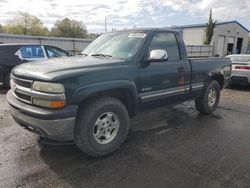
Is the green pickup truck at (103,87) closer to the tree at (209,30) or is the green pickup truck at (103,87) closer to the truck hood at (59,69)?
the truck hood at (59,69)

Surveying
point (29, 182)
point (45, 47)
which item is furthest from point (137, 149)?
point (45, 47)

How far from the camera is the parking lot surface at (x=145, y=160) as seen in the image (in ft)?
9.64

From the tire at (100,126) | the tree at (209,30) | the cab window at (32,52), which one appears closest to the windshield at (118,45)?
the tire at (100,126)

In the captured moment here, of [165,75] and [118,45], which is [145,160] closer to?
[165,75]

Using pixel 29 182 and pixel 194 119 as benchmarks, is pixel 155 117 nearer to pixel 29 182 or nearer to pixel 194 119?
pixel 194 119

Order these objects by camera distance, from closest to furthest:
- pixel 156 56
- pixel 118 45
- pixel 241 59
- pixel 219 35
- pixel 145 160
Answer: pixel 145 160, pixel 156 56, pixel 118 45, pixel 241 59, pixel 219 35

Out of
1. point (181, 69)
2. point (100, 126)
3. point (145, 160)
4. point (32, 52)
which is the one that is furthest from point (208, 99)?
point (32, 52)

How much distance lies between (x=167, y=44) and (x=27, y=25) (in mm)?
52800

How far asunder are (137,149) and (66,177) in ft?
4.20

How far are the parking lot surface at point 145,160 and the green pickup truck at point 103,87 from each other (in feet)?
1.25

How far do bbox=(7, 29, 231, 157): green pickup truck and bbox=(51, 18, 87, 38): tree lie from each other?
49322 millimetres

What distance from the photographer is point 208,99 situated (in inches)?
229

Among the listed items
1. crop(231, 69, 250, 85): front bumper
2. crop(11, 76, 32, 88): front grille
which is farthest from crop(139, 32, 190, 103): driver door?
crop(231, 69, 250, 85): front bumper

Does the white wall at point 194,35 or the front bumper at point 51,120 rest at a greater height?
the white wall at point 194,35
